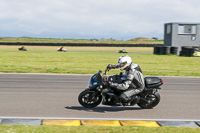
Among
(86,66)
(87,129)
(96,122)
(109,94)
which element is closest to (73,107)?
(109,94)

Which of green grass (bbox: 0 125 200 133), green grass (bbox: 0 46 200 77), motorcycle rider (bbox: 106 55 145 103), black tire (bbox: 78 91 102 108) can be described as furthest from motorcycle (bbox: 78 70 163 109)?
green grass (bbox: 0 46 200 77)

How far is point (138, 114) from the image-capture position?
7.92 metres

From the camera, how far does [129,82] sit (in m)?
8.13

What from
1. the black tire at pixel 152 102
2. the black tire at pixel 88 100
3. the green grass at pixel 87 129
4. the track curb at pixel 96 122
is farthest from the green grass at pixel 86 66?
the green grass at pixel 87 129

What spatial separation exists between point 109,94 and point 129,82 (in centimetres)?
59

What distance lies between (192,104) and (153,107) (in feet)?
4.46

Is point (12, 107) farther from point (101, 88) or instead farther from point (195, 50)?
point (195, 50)

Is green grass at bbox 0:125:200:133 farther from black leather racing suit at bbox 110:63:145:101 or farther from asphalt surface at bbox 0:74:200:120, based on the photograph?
black leather racing suit at bbox 110:63:145:101

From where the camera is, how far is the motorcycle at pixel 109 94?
26.8ft

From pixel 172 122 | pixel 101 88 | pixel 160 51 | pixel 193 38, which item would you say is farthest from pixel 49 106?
pixel 193 38

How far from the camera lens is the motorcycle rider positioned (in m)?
8.09

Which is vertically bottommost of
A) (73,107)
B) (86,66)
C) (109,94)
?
(86,66)

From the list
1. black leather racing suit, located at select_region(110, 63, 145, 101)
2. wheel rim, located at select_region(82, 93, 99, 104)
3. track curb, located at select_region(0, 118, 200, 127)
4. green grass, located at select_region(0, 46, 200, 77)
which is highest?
black leather racing suit, located at select_region(110, 63, 145, 101)

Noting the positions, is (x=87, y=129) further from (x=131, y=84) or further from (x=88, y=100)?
(x=131, y=84)
